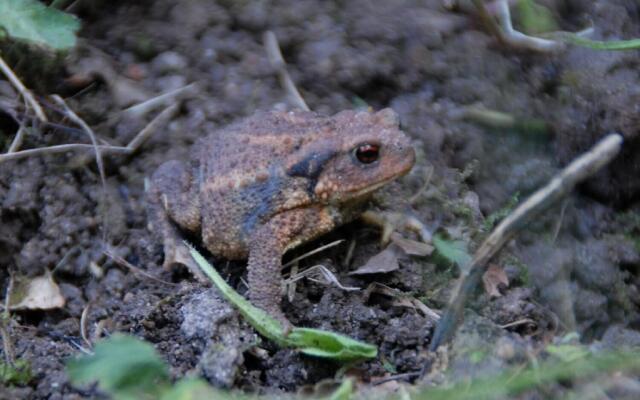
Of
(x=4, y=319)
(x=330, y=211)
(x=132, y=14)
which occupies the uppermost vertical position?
(x=132, y=14)

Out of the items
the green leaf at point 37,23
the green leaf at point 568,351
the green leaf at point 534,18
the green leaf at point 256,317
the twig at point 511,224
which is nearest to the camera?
the green leaf at point 568,351

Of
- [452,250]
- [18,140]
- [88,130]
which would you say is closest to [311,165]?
[452,250]

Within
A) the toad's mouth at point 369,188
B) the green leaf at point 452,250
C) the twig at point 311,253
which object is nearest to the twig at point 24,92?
the twig at point 311,253

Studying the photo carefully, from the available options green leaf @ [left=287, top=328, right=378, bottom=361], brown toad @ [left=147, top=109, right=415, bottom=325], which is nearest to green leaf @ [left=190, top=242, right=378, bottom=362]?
green leaf @ [left=287, top=328, right=378, bottom=361]

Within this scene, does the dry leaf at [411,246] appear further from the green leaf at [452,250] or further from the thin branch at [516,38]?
the thin branch at [516,38]

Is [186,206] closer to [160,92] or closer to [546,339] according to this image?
[160,92]

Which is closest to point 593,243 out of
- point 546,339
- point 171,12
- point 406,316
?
point 546,339

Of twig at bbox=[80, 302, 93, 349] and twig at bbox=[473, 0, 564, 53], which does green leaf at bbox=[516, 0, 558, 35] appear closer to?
twig at bbox=[473, 0, 564, 53]

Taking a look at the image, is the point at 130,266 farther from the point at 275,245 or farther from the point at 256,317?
the point at 256,317
